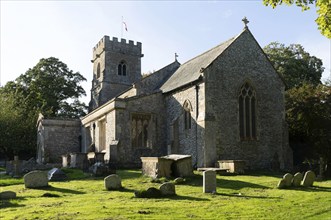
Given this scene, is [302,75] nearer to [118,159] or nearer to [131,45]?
[131,45]

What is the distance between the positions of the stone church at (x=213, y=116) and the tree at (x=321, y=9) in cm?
1056

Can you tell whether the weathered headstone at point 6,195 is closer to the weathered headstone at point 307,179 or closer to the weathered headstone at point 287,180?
the weathered headstone at point 287,180

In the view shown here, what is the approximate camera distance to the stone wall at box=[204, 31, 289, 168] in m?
22.1

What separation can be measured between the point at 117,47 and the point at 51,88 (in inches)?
427

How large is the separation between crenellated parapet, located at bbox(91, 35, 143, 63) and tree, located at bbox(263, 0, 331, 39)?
32207mm

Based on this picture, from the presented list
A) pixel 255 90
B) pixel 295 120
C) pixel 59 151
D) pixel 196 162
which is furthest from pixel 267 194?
pixel 59 151

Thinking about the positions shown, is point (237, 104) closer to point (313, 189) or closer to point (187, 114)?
point (187, 114)

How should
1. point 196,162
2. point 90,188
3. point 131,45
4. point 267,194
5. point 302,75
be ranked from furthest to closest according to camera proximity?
point 131,45 < point 302,75 < point 196,162 < point 90,188 < point 267,194

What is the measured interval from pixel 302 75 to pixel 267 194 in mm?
29930

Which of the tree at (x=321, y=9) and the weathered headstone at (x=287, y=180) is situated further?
the weathered headstone at (x=287, y=180)

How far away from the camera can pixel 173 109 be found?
25.2 metres

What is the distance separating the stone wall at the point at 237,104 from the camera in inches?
870

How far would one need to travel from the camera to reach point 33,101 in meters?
45.8

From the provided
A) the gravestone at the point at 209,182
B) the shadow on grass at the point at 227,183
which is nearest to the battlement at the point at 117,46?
the shadow on grass at the point at 227,183
